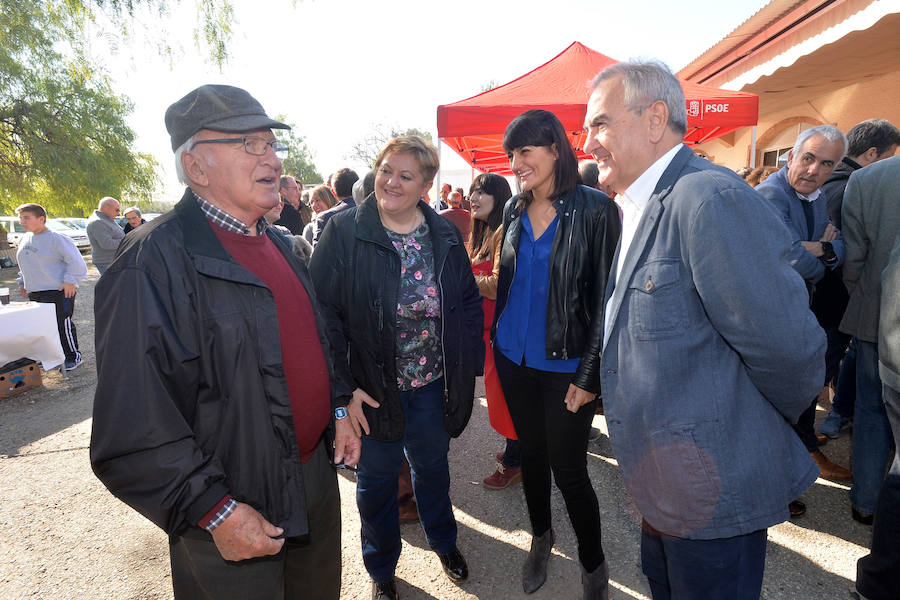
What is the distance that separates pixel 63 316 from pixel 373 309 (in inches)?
235

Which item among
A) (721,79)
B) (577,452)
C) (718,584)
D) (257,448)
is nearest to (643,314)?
(718,584)

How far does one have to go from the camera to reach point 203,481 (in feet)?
3.84

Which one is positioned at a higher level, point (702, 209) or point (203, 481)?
point (702, 209)

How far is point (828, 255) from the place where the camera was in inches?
110

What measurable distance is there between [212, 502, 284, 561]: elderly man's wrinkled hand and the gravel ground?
1326 mm

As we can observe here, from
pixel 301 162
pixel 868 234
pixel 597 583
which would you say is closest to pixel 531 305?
pixel 597 583

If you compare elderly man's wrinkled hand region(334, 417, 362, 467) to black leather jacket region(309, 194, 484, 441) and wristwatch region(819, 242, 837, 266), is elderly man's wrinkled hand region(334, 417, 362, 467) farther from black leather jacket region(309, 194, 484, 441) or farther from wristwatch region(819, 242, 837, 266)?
wristwatch region(819, 242, 837, 266)

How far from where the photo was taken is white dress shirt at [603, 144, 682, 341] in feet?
4.46

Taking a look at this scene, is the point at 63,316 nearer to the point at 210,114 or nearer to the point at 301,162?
the point at 210,114

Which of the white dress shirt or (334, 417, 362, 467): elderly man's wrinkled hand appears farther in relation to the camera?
(334, 417, 362, 467): elderly man's wrinkled hand

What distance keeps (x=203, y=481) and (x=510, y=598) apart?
174cm

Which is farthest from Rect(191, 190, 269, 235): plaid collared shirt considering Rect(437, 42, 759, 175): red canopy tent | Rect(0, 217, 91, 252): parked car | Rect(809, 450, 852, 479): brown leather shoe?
Rect(0, 217, 91, 252): parked car

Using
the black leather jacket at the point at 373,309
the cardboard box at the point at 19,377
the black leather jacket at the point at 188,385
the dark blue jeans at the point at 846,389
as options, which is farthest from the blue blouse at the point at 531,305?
the cardboard box at the point at 19,377

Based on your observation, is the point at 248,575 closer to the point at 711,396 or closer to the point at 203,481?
the point at 203,481
